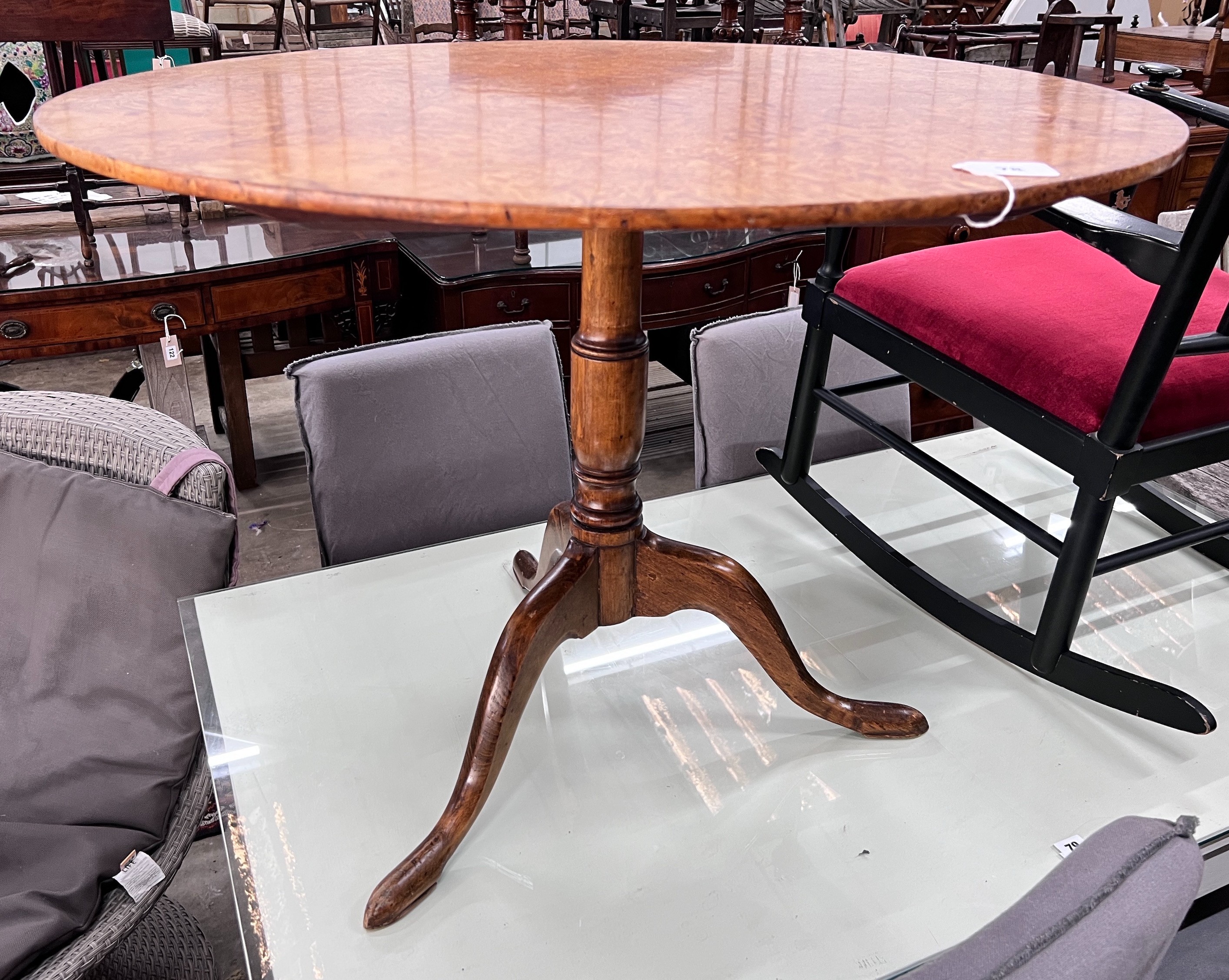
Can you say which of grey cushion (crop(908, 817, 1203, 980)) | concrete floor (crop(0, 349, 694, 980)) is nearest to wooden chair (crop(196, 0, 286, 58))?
concrete floor (crop(0, 349, 694, 980))

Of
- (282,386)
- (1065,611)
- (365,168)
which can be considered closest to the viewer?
(365,168)

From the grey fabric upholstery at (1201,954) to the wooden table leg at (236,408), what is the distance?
86.9 inches

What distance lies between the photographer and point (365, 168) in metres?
0.66

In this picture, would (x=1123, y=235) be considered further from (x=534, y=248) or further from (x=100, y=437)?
(x=534, y=248)

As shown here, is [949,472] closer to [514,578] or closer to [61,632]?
[514,578]

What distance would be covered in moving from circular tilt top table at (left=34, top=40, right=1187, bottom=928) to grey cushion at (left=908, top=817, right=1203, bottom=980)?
0.38 metres

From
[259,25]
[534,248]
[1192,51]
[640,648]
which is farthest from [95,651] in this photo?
[259,25]

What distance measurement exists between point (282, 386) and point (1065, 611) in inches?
115

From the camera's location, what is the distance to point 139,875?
1.07m

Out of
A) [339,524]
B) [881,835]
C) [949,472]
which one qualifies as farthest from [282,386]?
[881,835]

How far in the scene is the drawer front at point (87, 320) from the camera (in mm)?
2182

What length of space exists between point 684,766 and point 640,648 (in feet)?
0.74

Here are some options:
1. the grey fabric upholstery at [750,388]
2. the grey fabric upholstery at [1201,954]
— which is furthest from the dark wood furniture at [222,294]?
the grey fabric upholstery at [1201,954]

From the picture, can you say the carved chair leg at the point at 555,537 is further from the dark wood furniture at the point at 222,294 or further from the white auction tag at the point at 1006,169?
the dark wood furniture at the point at 222,294
